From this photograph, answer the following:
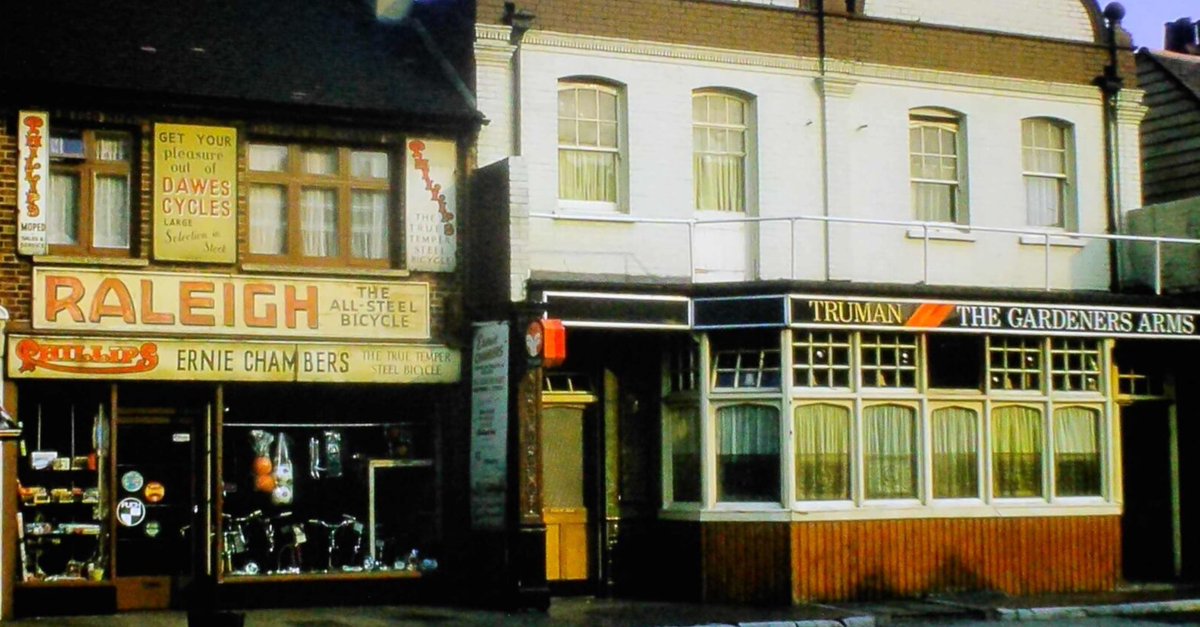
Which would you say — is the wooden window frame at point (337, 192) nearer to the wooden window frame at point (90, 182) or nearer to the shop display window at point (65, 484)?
the wooden window frame at point (90, 182)

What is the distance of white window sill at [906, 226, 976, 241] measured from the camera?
21828 mm

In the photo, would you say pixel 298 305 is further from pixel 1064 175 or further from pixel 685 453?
pixel 1064 175

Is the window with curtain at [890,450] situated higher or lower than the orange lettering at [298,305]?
lower

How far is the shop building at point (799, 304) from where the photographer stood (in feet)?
63.4

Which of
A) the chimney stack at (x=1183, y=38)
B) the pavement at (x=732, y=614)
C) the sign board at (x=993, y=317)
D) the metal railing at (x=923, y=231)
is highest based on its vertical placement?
the chimney stack at (x=1183, y=38)

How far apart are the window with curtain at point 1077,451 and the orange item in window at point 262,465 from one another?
9.58m

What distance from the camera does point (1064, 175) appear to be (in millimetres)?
23047

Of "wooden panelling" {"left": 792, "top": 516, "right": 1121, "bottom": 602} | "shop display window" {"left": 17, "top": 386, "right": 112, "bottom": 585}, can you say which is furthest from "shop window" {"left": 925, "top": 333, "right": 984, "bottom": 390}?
"shop display window" {"left": 17, "top": 386, "right": 112, "bottom": 585}

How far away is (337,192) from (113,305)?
112 inches

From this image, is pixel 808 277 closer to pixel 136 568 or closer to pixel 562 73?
pixel 562 73

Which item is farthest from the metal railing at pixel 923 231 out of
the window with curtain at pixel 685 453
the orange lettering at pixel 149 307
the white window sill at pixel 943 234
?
the orange lettering at pixel 149 307

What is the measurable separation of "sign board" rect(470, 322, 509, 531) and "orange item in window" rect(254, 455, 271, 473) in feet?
7.40

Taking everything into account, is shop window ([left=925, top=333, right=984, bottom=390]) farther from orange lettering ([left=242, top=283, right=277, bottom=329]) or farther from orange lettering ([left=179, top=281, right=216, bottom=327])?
orange lettering ([left=179, top=281, right=216, bottom=327])

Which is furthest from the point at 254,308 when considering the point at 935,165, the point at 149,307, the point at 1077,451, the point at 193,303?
the point at 1077,451
